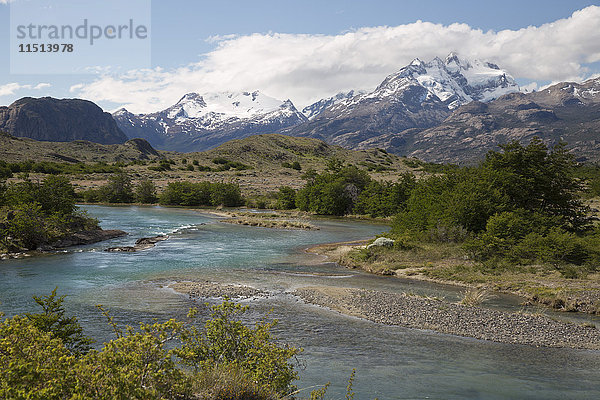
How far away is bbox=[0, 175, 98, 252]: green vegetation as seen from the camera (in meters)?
37.9

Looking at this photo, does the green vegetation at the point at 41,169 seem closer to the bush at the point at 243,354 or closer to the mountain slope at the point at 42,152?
the mountain slope at the point at 42,152

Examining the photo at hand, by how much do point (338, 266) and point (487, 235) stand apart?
1217 centimetres

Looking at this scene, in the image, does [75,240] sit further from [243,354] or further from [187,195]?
[187,195]

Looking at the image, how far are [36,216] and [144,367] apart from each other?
37.8m

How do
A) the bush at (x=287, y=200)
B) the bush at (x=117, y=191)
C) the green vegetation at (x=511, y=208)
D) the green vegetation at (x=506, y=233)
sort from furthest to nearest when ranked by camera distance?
the bush at (x=117, y=191), the bush at (x=287, y=200), the green vegetation at (x=511, y=208), the green vegetation at (x=506, y=233)

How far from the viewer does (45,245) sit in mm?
39969

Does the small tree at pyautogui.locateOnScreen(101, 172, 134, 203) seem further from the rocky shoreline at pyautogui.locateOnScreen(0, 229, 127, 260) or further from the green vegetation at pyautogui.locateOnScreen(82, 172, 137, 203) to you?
the rocky shoreline at pyautogui.locateOnScreen(0, 229, 127, 260)

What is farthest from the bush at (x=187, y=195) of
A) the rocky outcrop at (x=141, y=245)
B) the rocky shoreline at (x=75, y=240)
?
the rocky outcrop at (x=141, y=245)

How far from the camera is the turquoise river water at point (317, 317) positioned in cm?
1463

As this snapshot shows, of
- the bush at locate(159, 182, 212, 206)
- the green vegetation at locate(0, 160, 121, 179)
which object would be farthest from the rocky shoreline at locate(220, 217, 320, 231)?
the green vegetation at locate(0, 160, 121, 179)

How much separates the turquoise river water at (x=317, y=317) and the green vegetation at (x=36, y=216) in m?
3.19

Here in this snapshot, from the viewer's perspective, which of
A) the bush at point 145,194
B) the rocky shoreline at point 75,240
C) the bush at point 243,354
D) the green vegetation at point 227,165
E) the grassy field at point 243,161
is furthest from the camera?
the green vegetation at point 227,165

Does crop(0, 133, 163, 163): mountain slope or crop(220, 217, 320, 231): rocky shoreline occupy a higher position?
crop(0, 133, 163, 163): mountain slope

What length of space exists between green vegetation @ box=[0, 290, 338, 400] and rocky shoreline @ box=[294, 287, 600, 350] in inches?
467
